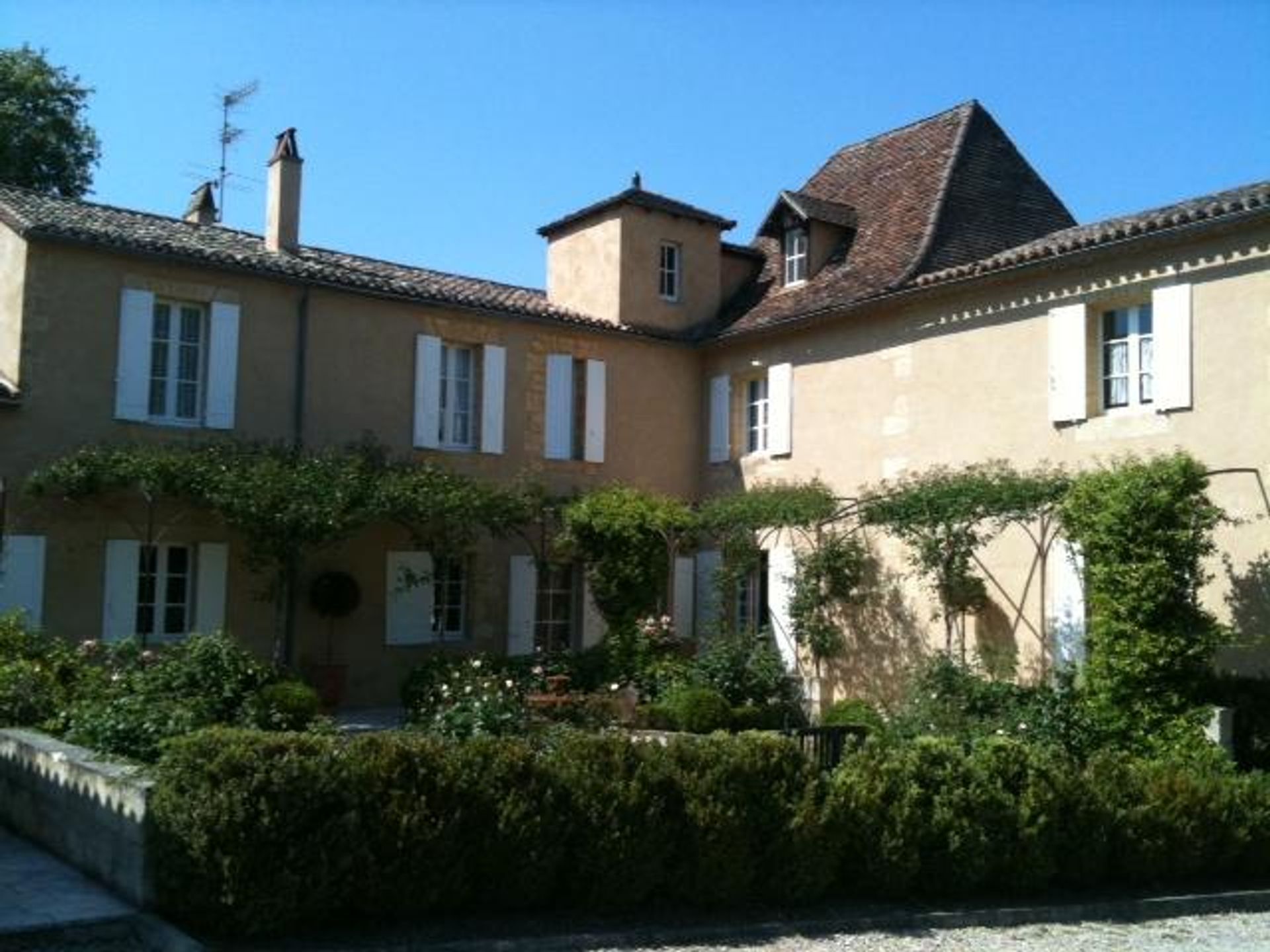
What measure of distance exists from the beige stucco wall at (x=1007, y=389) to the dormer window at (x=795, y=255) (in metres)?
1.28

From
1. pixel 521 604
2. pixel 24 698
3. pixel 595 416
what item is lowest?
pixel 24 698

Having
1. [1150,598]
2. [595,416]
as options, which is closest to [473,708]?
[1150,598]

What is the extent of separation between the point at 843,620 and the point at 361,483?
19.6 ft

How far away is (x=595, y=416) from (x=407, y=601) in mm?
3662

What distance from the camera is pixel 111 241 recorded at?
540 inches

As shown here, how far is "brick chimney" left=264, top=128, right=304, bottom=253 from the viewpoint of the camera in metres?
16.4

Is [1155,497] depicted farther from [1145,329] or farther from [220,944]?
[220,944]

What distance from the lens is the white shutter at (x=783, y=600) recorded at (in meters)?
15.5

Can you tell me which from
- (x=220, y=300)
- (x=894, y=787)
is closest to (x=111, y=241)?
(x=220, y=300)

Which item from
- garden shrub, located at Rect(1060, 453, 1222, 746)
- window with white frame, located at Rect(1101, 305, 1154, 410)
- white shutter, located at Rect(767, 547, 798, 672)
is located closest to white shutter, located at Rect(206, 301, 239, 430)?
white shutter, located at Rect(767, 547, 798, 672)

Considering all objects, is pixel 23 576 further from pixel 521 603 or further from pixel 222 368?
pixel 521 603

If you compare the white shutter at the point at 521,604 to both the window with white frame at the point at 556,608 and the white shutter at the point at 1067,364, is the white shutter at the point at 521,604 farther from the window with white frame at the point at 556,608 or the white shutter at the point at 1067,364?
the white shutter at the point at 1067,364

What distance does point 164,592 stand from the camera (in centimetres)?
1435

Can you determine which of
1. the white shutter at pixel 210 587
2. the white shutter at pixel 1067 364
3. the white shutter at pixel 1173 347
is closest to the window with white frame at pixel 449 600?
the white shutter at pixel 210 587
